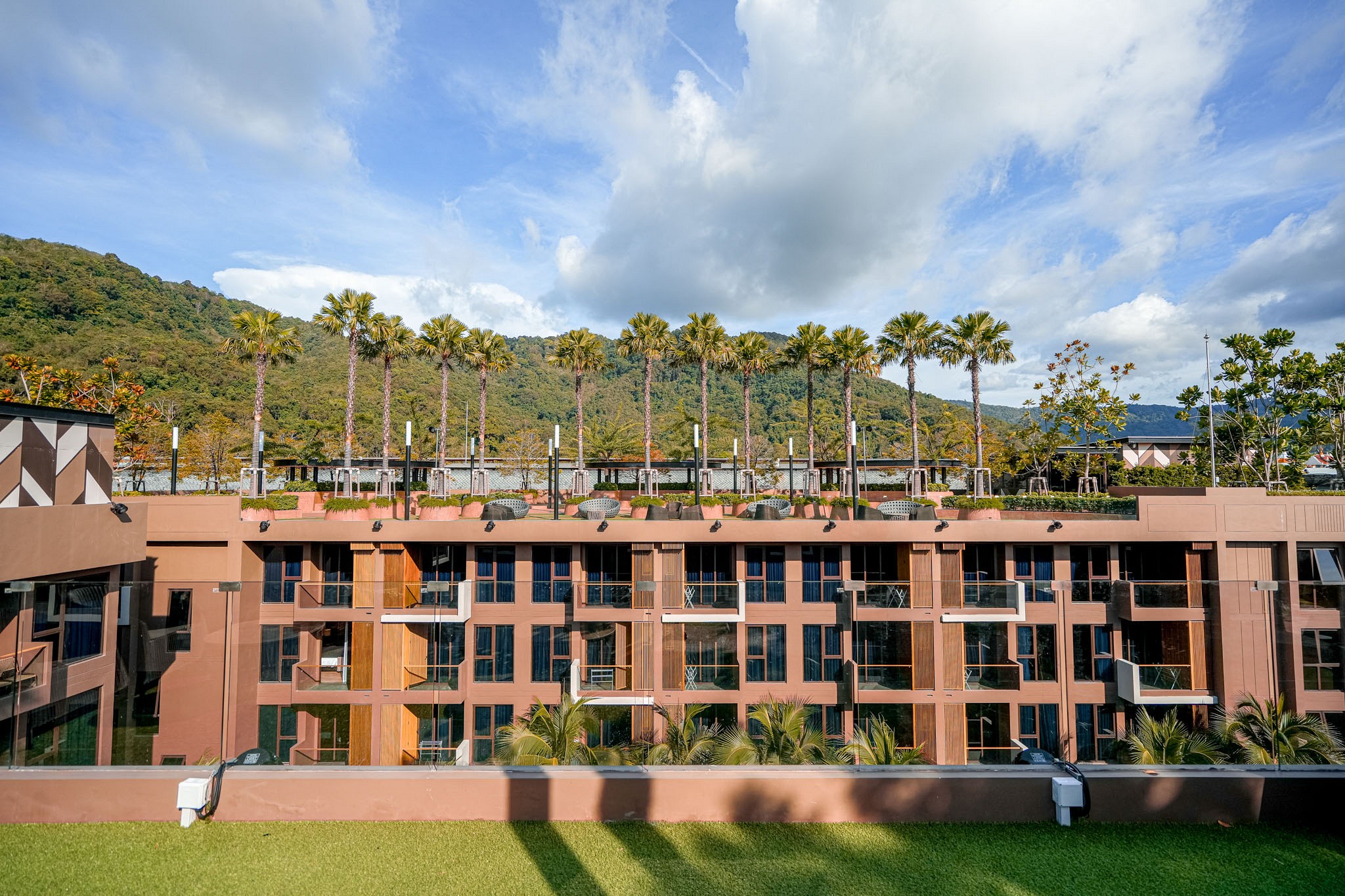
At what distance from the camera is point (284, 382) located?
5538cm

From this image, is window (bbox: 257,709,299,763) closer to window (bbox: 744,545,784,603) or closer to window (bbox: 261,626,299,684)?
window (bbox: 261,626,299,684)

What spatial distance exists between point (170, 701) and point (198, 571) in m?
11.1

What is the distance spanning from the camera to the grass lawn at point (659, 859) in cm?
494

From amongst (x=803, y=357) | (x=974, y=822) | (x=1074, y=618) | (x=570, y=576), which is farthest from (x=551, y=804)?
(x=803, y=357)

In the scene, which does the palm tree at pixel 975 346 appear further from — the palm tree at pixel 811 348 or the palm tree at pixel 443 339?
the palm tree at pixel 443 339

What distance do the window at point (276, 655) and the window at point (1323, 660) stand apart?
10347 mm

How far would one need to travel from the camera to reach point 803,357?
35938 millimetres

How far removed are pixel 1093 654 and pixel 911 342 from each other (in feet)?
97.8

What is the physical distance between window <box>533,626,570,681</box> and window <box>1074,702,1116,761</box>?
5974mm

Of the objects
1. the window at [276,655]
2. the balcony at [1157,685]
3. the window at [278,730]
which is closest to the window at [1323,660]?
the balcony at [1157,685]

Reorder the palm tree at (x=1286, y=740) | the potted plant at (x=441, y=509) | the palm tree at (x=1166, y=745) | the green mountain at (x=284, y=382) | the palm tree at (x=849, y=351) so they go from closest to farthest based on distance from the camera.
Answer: the palm tree at (x=1286, y=740) → the palm tree at (x=1166, y=745) → the potted plant at (x=441, y=509) → the palm tree at (x=849, y=351) → the green mountain at (x=284, y=382)

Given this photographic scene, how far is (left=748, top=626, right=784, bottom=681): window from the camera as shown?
10353mm

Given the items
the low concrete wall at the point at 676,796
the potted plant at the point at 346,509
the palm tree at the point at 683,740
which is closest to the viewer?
the low concrete wall at the point at 676,796

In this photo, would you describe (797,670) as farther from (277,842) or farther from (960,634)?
(277,842)
